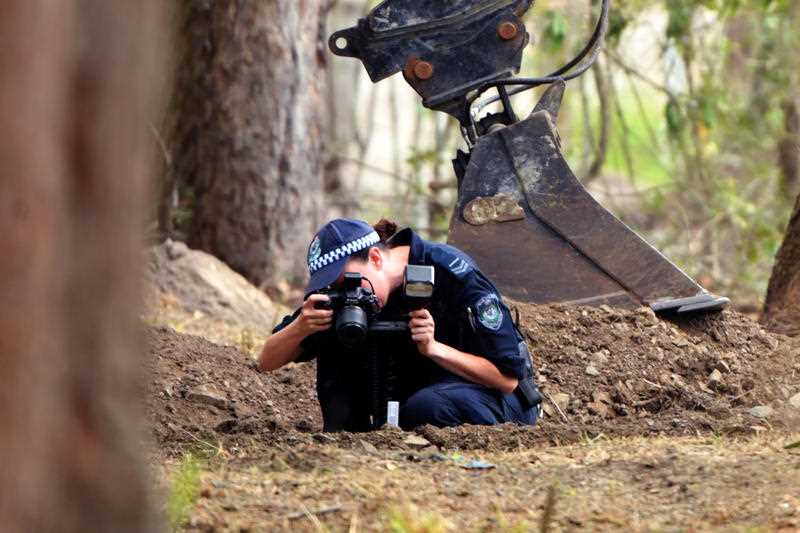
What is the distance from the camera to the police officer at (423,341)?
4387 millimetres

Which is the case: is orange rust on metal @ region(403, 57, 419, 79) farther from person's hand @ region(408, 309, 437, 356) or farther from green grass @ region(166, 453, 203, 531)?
green grass @ region(166, 453, 203, 531)

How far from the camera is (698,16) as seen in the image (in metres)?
11.2

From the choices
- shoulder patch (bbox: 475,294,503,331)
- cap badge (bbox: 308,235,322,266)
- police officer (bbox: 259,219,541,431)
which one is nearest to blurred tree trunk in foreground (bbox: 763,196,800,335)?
police officer (bbox: 259,219,541,431)

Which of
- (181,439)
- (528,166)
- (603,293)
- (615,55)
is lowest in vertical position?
(181,439)

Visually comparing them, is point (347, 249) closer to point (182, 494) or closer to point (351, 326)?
point (351, 326)

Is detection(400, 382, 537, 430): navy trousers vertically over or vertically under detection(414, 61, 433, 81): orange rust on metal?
under

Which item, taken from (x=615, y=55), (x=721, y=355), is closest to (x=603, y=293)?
(x=721, y=355)

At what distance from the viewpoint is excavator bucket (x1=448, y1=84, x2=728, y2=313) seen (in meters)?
5.41

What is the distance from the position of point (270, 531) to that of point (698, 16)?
9.14m

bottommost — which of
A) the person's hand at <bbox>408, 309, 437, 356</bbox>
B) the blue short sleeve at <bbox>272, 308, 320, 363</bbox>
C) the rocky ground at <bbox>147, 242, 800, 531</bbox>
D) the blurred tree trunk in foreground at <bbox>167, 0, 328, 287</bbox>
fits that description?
the rocky ground at <bbox>147, 242, 800, 531</bbox>

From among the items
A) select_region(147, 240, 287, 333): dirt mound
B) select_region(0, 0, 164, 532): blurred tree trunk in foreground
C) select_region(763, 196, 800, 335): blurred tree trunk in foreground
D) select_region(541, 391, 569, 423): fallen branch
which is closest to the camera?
select_region(0, 0, 164, 532): blurred tree trunk in foreground

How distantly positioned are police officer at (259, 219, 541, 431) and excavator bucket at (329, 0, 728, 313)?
30.7 inches

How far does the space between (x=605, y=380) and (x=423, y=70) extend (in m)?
1.44

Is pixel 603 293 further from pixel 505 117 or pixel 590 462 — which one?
pixel 590 462
